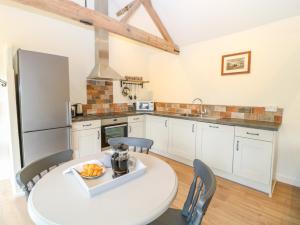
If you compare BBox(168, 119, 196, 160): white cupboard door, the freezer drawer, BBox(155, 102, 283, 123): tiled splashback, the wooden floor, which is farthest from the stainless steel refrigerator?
BBox(155, 102, 283, 123): tiled splashback

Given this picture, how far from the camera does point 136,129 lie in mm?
3592

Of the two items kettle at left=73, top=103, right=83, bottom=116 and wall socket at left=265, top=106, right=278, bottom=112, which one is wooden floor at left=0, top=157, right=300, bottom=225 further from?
kettle at left=73, top=103, right=83, bottom=116

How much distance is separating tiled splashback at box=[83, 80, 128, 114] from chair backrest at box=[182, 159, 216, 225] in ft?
8.93

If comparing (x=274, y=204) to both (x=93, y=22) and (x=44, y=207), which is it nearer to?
(x=44, y=207)

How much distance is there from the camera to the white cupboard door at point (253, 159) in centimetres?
217

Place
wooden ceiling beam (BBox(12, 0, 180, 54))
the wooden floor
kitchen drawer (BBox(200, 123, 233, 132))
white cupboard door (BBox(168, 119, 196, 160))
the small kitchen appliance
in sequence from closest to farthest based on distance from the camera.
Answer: the wooden floor < wooden ceiling beam (BBox(12, 0, 180, 54)) < kitchen drawer (BBox(200, 123, 233, 132)) < white cupboard door (BBox(168, 119, 196, 160)) < the small kitchen appliance

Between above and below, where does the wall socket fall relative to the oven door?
above

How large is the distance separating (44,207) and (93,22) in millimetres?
2213

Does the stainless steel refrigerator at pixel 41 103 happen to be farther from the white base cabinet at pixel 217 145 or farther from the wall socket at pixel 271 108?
the wall socket at pixel 271 108

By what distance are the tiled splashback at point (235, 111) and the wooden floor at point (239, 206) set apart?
38.8 inches

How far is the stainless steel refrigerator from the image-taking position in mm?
2061

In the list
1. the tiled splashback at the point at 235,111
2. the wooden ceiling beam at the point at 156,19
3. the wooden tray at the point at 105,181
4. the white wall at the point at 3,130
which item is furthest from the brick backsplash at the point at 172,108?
the wooden tray at the point at 105,181

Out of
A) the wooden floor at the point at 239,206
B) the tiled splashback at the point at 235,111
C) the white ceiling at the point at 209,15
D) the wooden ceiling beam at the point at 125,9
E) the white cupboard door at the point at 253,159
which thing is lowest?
the wooden floor at the point at 239,206

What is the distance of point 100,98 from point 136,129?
1.00m
